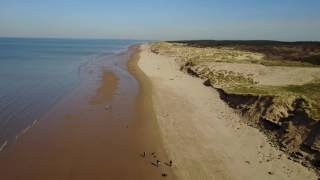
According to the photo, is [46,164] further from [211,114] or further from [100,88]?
[100,88]

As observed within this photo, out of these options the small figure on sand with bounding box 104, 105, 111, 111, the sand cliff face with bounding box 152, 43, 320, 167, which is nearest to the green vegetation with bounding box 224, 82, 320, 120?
the sand cliff face with bounding box 152, 43, 320, 167

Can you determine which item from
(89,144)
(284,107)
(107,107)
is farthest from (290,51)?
(89,144)

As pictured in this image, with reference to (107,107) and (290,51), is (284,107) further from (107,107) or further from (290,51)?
(290,51)

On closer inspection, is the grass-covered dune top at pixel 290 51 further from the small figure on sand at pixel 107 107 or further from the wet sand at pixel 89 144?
the wet sand at pixel 89 144

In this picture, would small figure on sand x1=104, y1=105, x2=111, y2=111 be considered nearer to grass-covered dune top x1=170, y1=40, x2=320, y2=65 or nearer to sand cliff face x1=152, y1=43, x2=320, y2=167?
sand cliff face x1=152, y1=43, x2=320, y2=167

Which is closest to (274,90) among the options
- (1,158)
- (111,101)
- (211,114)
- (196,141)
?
(211,114)

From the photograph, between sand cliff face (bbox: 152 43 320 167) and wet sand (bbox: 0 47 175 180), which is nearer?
wet sand (bbox: 0 47 175 180)

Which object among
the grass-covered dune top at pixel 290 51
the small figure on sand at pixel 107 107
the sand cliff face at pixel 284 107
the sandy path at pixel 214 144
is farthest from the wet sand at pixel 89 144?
the grass-covered dune top at pixel 290 51
